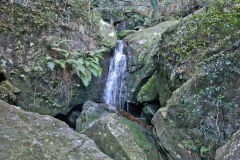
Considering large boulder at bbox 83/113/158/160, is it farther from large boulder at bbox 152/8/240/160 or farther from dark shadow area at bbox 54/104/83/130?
dark shadow area at bbox 54/104/83/130

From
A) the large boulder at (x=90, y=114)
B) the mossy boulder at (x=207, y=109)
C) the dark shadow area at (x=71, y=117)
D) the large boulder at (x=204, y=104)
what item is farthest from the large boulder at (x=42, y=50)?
the mossy boulder at (x=207, y=109)

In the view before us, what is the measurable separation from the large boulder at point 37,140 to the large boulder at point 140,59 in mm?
4978

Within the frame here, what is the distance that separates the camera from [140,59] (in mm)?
8250

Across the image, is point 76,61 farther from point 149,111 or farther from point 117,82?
point 149,111

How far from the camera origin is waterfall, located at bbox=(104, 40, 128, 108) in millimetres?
8047

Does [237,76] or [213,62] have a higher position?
[213,62]

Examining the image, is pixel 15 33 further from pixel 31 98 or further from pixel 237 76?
pixel 237 76

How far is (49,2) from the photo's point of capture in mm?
7344

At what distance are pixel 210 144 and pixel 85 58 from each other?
5.47m

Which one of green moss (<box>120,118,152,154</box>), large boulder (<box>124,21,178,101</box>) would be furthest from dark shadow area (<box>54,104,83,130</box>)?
green moss (<box>120,118,152,154</box>)

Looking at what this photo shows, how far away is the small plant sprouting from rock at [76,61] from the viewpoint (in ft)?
21.8

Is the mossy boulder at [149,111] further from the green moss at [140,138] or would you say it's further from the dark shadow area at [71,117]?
the dark shadow area at [71,117]

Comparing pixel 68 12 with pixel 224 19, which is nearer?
pixel 224 19

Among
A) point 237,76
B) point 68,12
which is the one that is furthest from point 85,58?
point 237,76
